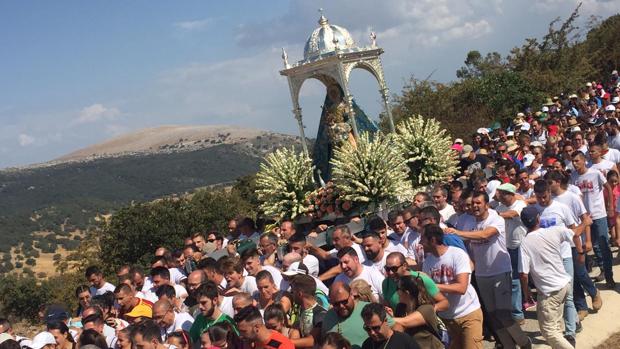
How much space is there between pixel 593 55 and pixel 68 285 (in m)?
26.1

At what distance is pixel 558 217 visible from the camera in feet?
26.6

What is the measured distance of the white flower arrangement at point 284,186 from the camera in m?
12.2

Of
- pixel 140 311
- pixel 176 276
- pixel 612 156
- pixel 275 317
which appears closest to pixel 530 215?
pixel 275 317

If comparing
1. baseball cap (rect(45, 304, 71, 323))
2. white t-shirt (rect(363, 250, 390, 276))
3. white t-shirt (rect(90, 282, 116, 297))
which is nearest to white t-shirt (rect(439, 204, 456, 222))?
white t-shirt (rect(363, 250, 390, 276))

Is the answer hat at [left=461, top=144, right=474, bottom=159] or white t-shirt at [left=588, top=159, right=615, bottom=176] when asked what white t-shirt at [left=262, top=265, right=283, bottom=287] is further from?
hat at [left=461, top=144, right=474, bottom=159]

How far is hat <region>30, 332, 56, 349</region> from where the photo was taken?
685 cm

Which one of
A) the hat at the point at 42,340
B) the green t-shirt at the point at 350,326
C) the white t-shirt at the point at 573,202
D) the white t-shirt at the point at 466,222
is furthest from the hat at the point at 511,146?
the hat at the point at 42,340

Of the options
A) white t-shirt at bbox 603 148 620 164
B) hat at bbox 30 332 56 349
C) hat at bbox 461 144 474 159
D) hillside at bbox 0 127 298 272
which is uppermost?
hat at bbox 461 144 474 159

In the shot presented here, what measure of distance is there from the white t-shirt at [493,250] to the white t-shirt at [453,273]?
98cm

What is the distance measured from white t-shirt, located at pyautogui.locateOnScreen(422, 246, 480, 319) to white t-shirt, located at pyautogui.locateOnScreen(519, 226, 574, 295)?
3.63 ft

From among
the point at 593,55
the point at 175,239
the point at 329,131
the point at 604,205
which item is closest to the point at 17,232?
the point at 175,239

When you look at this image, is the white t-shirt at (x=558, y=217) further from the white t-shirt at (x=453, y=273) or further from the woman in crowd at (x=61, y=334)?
the woman in crowd at (x=61, y=334)

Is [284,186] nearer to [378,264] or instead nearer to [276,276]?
[276,276]

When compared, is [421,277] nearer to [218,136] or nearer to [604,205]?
[604,205]
